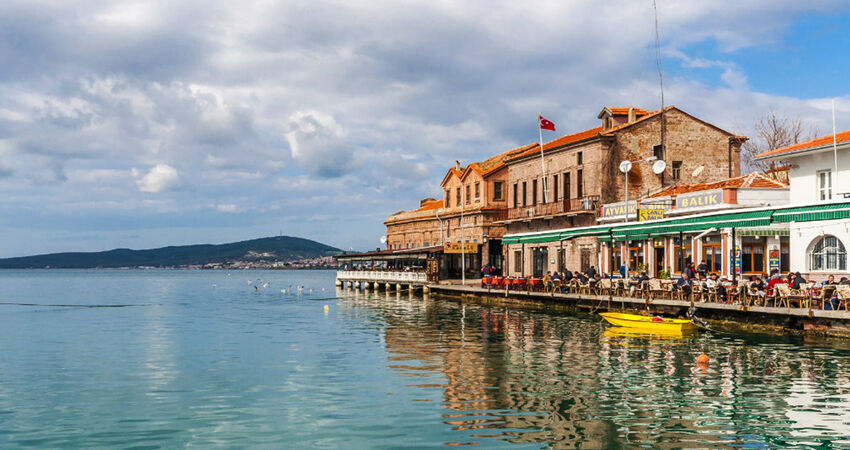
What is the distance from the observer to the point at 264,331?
37156mm

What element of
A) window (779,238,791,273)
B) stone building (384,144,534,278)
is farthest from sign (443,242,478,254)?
window (779,238,791,273)

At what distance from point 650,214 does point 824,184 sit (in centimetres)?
1206

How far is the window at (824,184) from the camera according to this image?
35.3 metres

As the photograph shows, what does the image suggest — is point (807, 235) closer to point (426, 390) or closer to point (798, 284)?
point (798, 284)

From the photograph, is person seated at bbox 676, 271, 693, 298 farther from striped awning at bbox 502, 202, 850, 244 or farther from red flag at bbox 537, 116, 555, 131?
red flag at bbox 537, 116, 555, 131

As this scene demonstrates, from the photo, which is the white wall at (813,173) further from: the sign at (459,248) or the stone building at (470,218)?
the sign at (459,248)

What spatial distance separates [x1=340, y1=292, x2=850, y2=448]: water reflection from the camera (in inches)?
563

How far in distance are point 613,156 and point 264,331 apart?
96.3 ft

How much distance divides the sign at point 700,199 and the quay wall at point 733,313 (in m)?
8.88

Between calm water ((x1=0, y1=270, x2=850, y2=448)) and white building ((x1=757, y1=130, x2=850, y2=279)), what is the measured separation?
5920mm

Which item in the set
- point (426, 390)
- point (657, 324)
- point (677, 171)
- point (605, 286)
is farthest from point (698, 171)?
point (426, 390)

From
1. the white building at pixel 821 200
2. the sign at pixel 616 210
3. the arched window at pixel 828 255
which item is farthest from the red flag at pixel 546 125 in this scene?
the arched window at pixel 828 255

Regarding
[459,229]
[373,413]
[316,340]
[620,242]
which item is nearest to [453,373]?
[373,413]

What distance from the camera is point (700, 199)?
1734 inches
